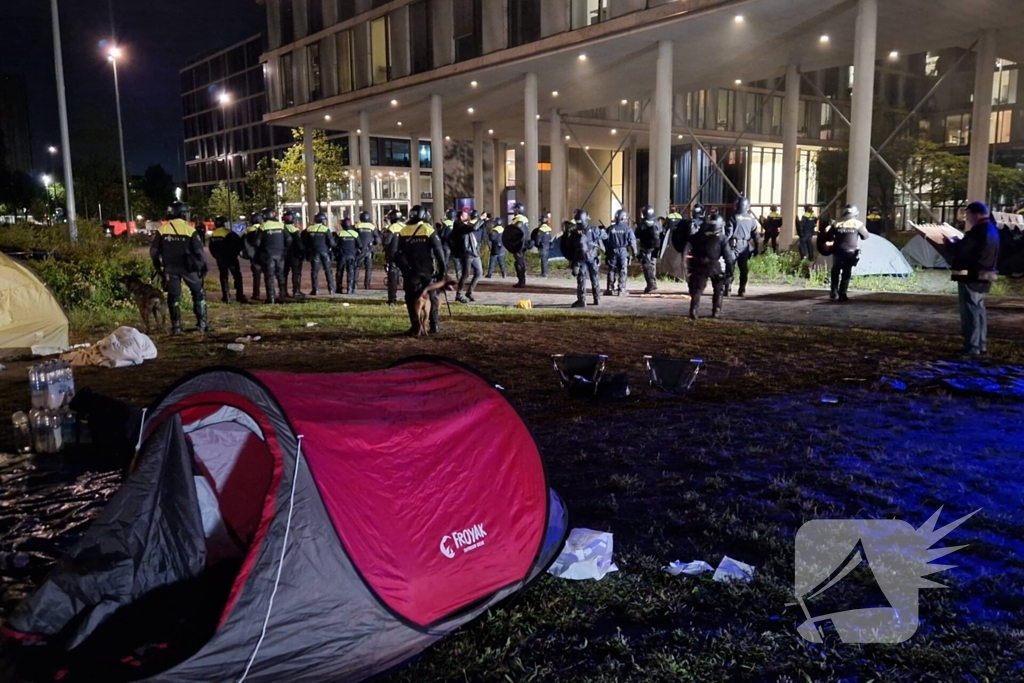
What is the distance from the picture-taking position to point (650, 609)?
407 centimetres

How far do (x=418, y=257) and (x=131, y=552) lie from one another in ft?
28.1

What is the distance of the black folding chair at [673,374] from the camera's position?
28.5 feet

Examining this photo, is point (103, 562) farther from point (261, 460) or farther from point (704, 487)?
point (704, 487)

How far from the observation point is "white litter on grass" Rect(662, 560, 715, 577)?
4.46 meters

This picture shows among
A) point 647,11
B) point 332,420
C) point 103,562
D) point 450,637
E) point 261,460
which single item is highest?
point 647,11

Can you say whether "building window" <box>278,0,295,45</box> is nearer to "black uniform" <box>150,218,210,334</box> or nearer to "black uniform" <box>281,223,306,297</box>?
"black uniform" <box>281,223,306,297</box>

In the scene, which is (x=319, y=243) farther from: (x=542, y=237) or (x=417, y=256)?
(x=417, y=256)

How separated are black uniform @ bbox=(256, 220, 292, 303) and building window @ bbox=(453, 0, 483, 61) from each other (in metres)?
14.3

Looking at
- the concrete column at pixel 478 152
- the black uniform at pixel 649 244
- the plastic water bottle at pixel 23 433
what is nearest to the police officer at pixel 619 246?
the black uniform at pixel 649 244

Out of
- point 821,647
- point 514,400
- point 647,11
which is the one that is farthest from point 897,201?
point 821,647

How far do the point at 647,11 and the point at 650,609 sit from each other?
826 inches

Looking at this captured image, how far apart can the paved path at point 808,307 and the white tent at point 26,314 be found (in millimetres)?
7240

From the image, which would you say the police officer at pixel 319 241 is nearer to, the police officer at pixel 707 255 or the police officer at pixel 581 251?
the police officer at pixel 581 251

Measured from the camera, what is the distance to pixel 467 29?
2927 cm
